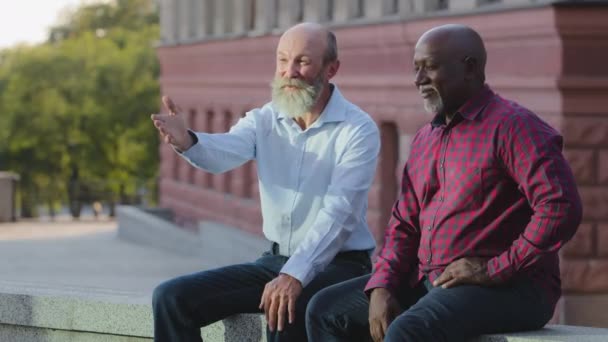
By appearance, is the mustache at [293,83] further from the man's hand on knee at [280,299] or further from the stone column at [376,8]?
the stone column at [376,8]

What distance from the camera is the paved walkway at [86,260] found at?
24438 mm

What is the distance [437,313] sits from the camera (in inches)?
260

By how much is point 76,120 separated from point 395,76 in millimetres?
54374

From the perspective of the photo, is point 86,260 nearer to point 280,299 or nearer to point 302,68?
point 302,68

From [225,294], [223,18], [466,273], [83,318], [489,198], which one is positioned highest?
[489,198]

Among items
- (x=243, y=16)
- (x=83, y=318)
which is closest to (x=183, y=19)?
(x=243, y=16)

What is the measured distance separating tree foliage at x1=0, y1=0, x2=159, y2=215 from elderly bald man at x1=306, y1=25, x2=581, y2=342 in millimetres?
69048

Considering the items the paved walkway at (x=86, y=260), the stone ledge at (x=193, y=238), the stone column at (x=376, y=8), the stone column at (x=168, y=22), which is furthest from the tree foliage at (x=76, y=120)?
the stone column at (x=376, y=8)

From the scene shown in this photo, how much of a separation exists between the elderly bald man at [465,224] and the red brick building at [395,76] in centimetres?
1164

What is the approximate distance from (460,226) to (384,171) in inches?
703

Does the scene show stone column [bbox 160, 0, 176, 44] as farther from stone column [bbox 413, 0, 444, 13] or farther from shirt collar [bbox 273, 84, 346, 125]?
shirt collar [bbox 273, 84, 346, 125]

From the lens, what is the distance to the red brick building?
18922mm

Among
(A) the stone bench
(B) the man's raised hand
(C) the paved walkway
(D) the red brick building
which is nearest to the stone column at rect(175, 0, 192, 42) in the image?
(D) the red brick building

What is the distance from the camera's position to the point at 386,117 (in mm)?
24516
